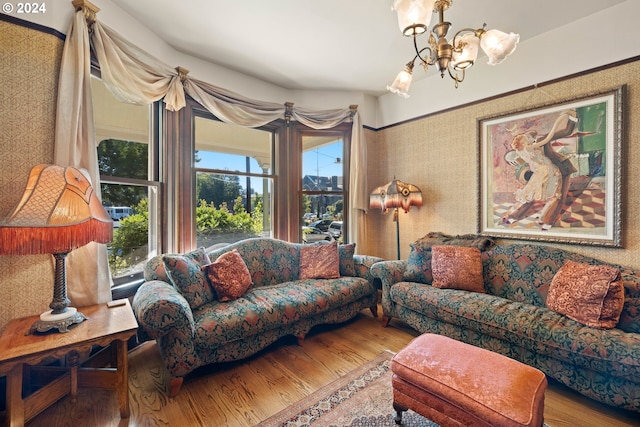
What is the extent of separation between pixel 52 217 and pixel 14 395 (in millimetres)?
865

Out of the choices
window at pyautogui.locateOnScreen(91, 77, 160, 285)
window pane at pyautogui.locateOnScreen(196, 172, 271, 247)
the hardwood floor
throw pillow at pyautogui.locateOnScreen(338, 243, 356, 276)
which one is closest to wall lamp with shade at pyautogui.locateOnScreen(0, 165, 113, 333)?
the hardwood floor

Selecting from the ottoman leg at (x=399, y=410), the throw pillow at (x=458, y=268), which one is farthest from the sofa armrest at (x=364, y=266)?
the ottoman leg at (x=399, y=410)

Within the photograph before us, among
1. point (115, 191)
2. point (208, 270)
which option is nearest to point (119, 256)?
point (115, 191)

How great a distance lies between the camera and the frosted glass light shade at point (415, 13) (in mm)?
1312

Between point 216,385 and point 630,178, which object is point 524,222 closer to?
point 630,178

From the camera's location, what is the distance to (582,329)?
68.4 inches

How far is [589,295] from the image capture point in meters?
1.86

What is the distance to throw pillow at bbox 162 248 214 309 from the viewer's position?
214 cm

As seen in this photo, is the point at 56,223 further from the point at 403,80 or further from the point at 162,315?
the point at 403,80

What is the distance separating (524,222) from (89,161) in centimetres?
378

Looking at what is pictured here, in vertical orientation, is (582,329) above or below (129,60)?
below

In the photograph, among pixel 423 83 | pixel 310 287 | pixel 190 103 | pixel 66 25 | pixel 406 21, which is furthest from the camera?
pixel 423 83

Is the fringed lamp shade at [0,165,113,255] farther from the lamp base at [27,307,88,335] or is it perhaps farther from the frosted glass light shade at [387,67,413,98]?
the frosted glass light shade at [387,67,413,98]

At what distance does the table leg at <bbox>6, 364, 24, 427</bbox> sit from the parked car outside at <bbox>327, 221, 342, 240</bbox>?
3.06 metres
